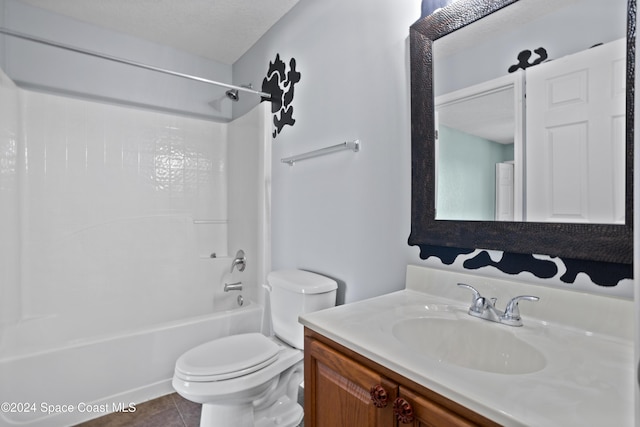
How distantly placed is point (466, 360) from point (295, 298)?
812 mm

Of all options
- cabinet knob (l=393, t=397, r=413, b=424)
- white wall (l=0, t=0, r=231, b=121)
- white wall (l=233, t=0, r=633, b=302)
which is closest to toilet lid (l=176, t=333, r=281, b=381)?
white wall (l=233, t=0, r=633, b=302)

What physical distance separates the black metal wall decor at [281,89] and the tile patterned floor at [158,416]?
1673 millimetres

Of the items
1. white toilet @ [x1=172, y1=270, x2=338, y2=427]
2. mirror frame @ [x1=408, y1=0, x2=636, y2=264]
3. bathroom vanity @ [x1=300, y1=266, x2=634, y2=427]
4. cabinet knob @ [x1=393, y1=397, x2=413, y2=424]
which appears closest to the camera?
bathroom vanity @ [x1=300, y1=266, x2=634, y2=427]

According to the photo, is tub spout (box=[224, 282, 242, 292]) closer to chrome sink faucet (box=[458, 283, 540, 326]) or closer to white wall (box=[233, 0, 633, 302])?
white wall (box=[233, 0, 633, 302])

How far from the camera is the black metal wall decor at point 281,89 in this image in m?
2.03

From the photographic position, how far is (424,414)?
64cm

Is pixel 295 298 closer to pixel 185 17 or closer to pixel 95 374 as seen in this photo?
pixel 95 374

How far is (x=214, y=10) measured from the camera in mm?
2092

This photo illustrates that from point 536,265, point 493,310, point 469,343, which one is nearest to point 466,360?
point 469,343

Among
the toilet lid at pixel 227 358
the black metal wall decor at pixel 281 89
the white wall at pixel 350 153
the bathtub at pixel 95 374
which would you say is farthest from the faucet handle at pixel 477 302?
the bathtub at pixel 95 374

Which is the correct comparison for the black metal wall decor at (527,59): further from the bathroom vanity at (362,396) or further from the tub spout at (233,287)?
the tub spout at (233,287)

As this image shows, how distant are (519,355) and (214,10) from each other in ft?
7.99

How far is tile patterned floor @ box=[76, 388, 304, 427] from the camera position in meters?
1.67

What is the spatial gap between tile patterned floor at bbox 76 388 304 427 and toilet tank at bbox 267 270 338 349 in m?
0.49
